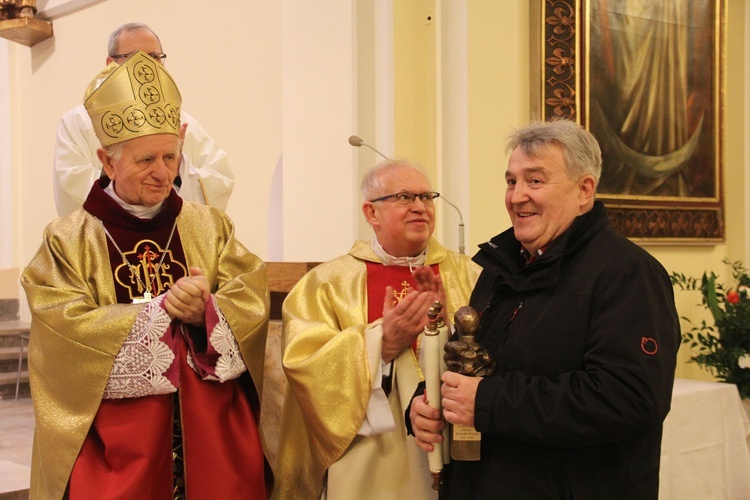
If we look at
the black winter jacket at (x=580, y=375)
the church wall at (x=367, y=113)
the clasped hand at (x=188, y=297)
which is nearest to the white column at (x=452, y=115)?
the church wall at (x=367, y=113)

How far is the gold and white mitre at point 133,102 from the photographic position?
304 centimetres

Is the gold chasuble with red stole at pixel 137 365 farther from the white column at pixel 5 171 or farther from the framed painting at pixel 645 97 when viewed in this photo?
the white column at pixel 5 171

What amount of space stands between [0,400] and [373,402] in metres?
6.22

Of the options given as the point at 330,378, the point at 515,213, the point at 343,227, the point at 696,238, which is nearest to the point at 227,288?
the point at 330,378

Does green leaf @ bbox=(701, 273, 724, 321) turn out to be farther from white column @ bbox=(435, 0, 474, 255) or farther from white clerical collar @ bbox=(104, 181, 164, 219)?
white clerical collar @ bbox=(104, 181, 164, 219)

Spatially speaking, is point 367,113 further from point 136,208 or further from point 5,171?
point 5,171

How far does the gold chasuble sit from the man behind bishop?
22cm

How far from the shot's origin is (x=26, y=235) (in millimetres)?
11164

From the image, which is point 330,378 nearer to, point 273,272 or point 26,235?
point 273,272

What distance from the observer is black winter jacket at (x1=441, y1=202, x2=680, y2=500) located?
2.13 meters

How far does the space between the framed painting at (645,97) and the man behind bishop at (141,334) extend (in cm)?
293

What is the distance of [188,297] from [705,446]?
315 cm

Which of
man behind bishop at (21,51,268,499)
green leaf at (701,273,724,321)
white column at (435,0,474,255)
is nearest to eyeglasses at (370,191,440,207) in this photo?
man behind bishop at (21,51,268,499)

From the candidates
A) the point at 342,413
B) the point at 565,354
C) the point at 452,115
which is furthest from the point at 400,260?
the point at 452,115
